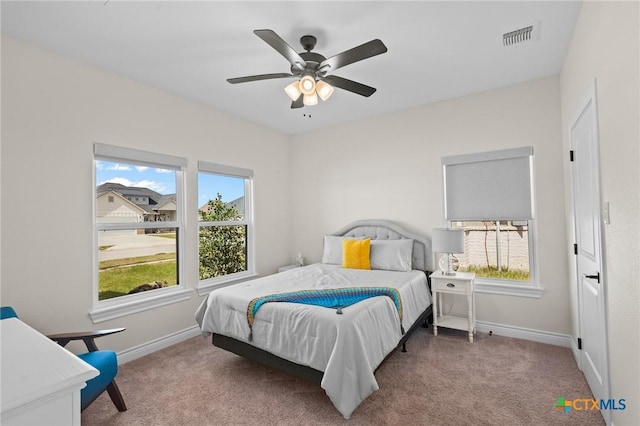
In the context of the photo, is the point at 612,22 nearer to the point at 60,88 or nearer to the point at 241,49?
the point at 241,49

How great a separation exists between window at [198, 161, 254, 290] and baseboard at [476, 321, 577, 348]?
3108mm

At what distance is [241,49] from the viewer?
2574mm

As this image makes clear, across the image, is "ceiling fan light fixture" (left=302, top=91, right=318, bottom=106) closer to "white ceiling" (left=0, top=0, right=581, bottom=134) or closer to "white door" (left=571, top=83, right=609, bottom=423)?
"white ceiling" (left=0, top=0, right=581, bottom=134)

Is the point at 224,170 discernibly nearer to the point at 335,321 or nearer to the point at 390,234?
the point at 390,234

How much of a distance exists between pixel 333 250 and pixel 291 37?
2.71 m

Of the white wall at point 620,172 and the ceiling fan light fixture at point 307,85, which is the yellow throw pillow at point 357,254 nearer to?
the ceiling fan light fixture at point 307,85

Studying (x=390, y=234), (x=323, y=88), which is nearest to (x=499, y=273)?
(x=390, y=234)

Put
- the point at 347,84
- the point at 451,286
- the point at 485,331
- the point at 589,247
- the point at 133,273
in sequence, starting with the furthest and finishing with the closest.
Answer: the point at 485,331 < the point at 451,286 < the point at 133,273 < the point at 347,84 < the point at 589,247

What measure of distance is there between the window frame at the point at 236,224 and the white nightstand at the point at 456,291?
2.48 meters

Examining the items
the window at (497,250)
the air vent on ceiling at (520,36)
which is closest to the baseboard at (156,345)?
the window at (497,250)

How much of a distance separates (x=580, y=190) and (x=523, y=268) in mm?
1254

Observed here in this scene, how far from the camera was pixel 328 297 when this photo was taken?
2.57m

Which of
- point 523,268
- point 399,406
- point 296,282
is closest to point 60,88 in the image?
point 296,282

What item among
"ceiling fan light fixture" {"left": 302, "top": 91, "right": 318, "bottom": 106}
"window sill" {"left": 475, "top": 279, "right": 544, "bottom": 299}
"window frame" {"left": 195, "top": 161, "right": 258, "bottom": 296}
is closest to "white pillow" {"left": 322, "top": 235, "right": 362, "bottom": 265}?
"window frame" {"left": 195, "top": 161, "right": 258, "bottom": 296}
